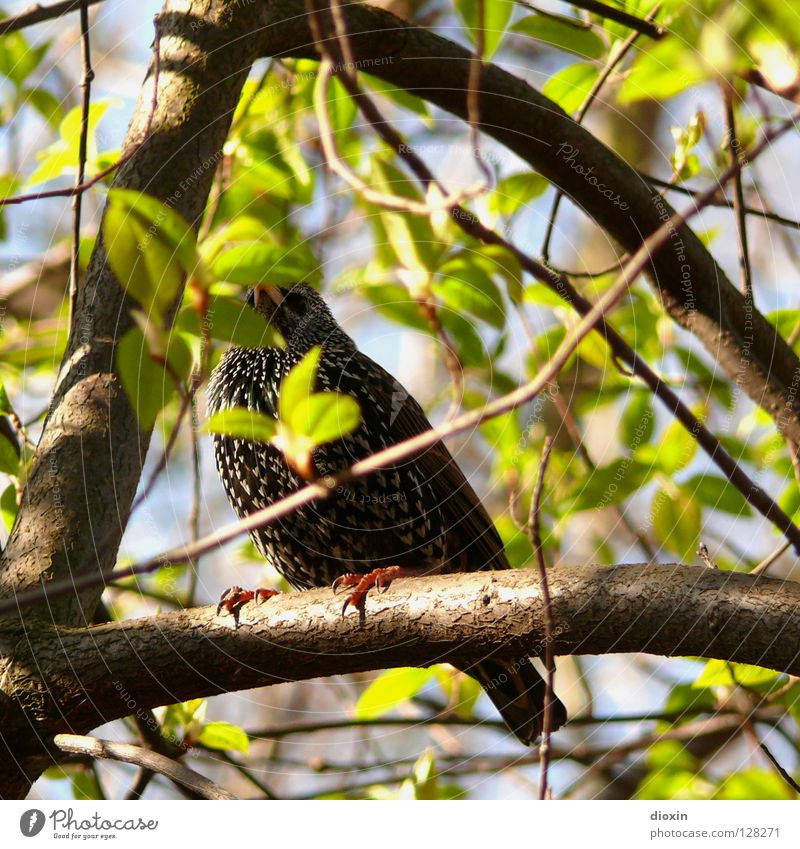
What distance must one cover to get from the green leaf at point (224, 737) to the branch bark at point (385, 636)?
1.37 feet

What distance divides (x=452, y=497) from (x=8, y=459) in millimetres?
1632

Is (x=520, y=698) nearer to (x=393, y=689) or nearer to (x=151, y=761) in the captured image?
(x=393, y=689)

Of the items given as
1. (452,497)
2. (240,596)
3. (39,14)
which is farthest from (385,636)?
(39,14)

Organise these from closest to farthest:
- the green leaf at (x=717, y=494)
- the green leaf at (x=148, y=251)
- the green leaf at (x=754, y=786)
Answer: the green leaf at (x=148, y=251) < the green leaf at (x=754, y=786) < the green leaf at (x=717, y=494)

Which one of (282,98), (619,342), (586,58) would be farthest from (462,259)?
(282,98)

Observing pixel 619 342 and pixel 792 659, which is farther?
pixel 619 342

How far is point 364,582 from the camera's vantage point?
2748 mm

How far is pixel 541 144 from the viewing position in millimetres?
3225

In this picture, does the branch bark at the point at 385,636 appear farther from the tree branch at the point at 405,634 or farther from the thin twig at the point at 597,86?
the thin twig at the point at 597,86

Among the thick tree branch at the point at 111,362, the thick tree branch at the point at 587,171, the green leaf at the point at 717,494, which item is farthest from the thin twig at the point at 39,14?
the green leaf at the point at 717,494

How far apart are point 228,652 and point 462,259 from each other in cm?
127

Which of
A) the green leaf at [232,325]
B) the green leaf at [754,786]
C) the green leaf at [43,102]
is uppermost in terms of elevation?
the green leaf at [43,102]

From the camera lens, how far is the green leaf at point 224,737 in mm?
2812

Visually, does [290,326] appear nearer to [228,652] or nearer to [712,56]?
[228,652]
